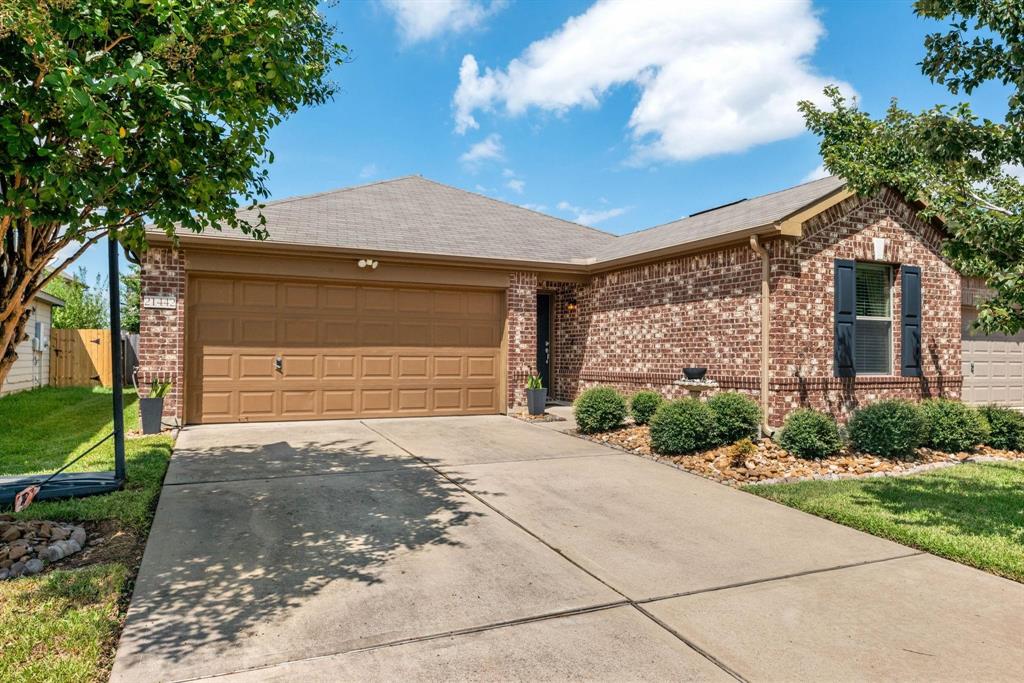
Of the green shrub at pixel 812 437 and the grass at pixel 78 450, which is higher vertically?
the green shrub at pixel 812 437

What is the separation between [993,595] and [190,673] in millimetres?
4788

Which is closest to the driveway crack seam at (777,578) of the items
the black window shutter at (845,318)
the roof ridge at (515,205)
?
the black window shutter at (845,318)

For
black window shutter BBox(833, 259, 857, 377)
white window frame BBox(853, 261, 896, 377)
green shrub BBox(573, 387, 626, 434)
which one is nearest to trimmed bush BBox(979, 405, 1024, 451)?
white window frame BBox(853, 261, 896, 377)

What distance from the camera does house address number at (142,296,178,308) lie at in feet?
32.6

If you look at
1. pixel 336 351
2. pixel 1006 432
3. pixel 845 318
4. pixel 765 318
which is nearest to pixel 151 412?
pixel 336 351

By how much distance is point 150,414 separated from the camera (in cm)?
932

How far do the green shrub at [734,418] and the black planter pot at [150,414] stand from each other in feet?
27.7

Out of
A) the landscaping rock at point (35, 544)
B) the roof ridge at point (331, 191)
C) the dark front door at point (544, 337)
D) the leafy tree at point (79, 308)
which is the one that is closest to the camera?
the landscaping rock at point (35, 544)

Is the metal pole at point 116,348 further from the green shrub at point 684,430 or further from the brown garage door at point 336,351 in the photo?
the green shrub at point 684,430

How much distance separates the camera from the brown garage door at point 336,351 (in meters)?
10.6

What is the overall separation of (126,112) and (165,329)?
24.7 ft

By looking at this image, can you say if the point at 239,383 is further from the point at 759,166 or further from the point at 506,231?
the point at 759,166

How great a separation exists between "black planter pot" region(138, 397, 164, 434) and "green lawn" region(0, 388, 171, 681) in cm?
31

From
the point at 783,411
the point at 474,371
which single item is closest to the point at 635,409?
the point at 783,411
